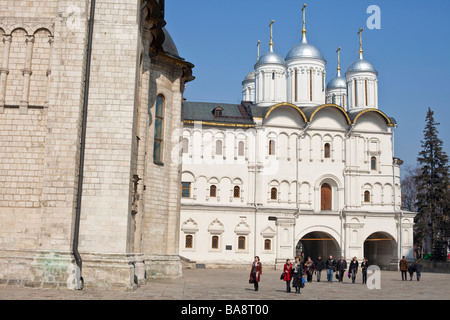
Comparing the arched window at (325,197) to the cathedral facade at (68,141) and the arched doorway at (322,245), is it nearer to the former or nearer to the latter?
the arched doorway at (322,245)

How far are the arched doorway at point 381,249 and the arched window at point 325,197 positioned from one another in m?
4.50

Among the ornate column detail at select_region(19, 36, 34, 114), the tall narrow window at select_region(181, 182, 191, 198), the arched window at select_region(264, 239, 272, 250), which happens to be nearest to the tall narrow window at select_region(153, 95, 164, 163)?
the ornate column detail at select_region(19, 36, 34, 114)

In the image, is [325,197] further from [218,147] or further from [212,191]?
[218,147]

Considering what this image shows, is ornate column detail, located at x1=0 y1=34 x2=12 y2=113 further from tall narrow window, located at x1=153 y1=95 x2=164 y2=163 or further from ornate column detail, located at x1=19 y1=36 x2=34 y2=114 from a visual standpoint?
tall narrow window, located at x1=153 y1=95 x2=164 y2=163

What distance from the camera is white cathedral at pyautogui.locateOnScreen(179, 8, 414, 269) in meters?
40.6

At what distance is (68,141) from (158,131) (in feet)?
25.1

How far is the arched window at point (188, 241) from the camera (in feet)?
131

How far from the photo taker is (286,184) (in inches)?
1654

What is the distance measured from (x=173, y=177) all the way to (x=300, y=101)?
2640 centimetres

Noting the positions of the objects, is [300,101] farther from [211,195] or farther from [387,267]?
[387,267]

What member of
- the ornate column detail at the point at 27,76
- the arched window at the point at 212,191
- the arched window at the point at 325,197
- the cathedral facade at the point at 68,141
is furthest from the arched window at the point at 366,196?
the ornate column detail at the point at 27,76

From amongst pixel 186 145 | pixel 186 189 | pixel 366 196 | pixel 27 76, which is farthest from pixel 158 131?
pixel 366 196

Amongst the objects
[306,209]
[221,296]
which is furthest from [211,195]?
[221,296]
